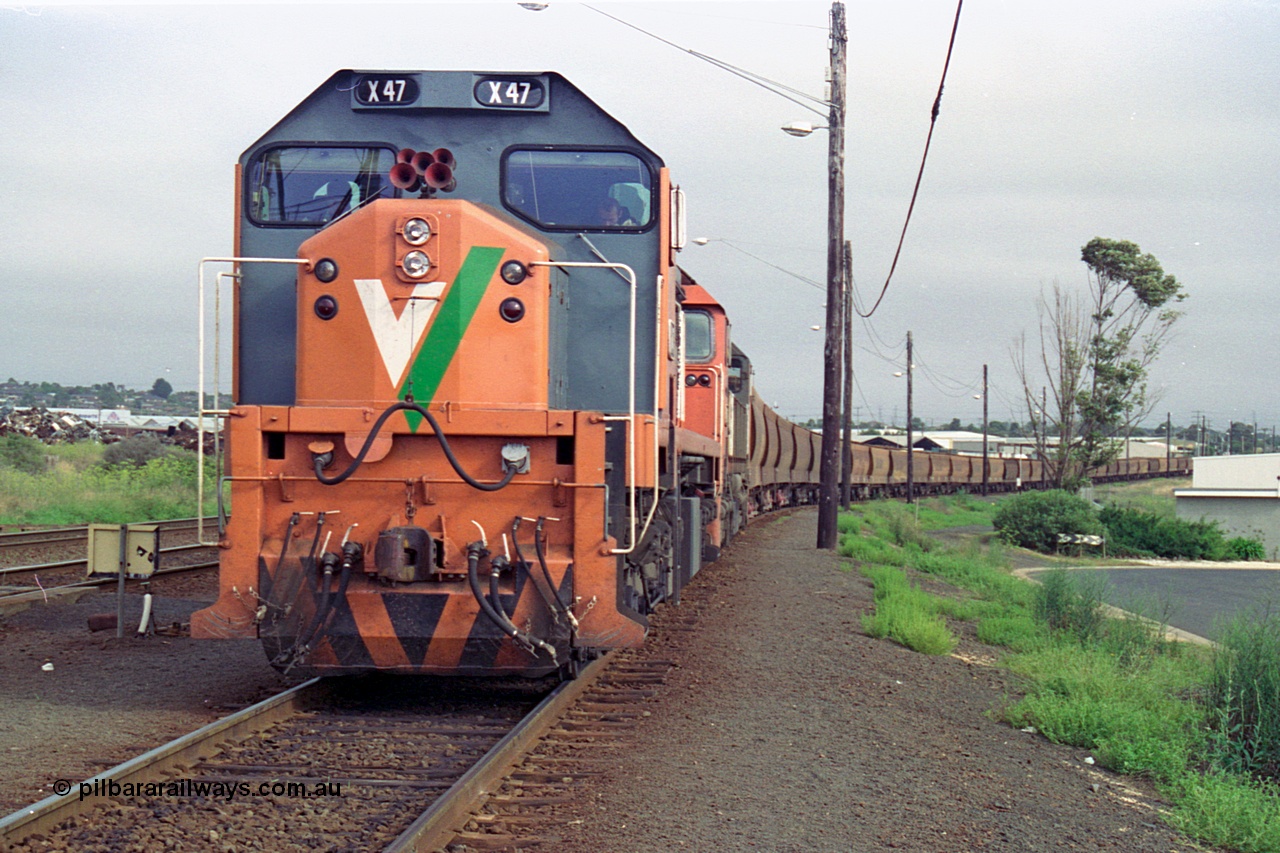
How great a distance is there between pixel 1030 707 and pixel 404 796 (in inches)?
155

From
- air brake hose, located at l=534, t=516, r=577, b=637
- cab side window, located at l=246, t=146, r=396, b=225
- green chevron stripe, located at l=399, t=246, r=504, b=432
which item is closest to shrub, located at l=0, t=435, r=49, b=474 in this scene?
cab side window, located at l=246, t=146, r=396, b=225

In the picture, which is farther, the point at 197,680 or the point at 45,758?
the point at 197,680

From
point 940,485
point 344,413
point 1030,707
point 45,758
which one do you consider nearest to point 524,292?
point 344,413

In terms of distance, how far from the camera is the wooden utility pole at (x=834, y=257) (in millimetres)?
18812

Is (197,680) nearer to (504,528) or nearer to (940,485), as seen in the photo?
(504,528)

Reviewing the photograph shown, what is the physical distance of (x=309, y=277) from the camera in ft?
20.7

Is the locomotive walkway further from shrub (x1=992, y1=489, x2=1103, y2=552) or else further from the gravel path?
shrub (x1=992, y1=489, x2=1103, y2=552)

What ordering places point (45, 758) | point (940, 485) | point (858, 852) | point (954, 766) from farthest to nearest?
1. point (940, 485)
2. point (954, 766)
3. point (45, 758)
4. point (858, 852)

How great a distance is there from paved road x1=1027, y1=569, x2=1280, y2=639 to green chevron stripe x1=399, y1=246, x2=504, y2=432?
7.93 meters

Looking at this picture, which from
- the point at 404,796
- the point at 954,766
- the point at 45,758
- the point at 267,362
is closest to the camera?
the point at 404,796

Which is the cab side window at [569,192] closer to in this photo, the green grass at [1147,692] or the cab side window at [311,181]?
the cab side window at [311,181]

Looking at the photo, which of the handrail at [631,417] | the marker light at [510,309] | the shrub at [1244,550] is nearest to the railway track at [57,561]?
the marker light at [510,309]

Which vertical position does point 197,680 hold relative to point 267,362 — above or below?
below

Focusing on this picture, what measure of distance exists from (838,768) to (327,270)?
12.0 ft
